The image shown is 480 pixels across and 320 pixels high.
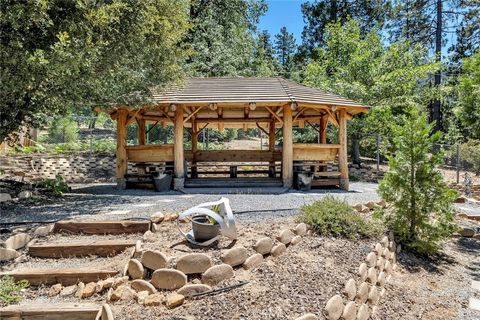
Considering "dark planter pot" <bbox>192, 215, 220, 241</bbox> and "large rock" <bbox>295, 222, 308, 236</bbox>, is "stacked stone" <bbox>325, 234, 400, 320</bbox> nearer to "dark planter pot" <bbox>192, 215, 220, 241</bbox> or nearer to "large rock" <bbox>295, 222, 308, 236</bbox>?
"large rock" <bbox>295, 222, 308, 236</bbox>

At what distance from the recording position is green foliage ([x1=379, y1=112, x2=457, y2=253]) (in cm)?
583

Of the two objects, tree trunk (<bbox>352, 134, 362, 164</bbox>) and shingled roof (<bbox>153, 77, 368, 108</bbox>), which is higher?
shingled roof (<bbox>153, 77, 368, 108</bbox>)

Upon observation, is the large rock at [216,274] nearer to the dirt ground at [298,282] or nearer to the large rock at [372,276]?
the dirt ground at [298,282]

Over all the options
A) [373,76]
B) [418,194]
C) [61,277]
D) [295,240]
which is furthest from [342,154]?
[61,277]

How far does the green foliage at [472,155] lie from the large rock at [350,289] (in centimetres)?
1284

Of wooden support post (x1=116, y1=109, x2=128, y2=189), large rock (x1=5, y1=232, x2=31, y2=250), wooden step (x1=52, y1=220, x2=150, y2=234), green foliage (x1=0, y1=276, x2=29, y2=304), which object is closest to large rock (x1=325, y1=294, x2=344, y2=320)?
wooden step (x1=52, y1=220, x2=150, y2=234)

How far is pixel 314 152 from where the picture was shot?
35.4 ft

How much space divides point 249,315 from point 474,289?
152 inches

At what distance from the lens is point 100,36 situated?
6332 millimetres

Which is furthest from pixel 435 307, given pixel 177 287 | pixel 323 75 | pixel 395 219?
pixel 323 75

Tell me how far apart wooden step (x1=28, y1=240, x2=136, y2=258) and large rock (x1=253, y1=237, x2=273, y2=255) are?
61.3 inches

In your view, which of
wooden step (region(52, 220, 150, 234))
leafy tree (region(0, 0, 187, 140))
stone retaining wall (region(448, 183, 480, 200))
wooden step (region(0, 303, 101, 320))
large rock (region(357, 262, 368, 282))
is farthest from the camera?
stone retaining wall (region(448, 183, 480, 200))

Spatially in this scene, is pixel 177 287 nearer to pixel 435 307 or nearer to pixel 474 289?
pixel 435 307

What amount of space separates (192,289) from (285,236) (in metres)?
1.48
